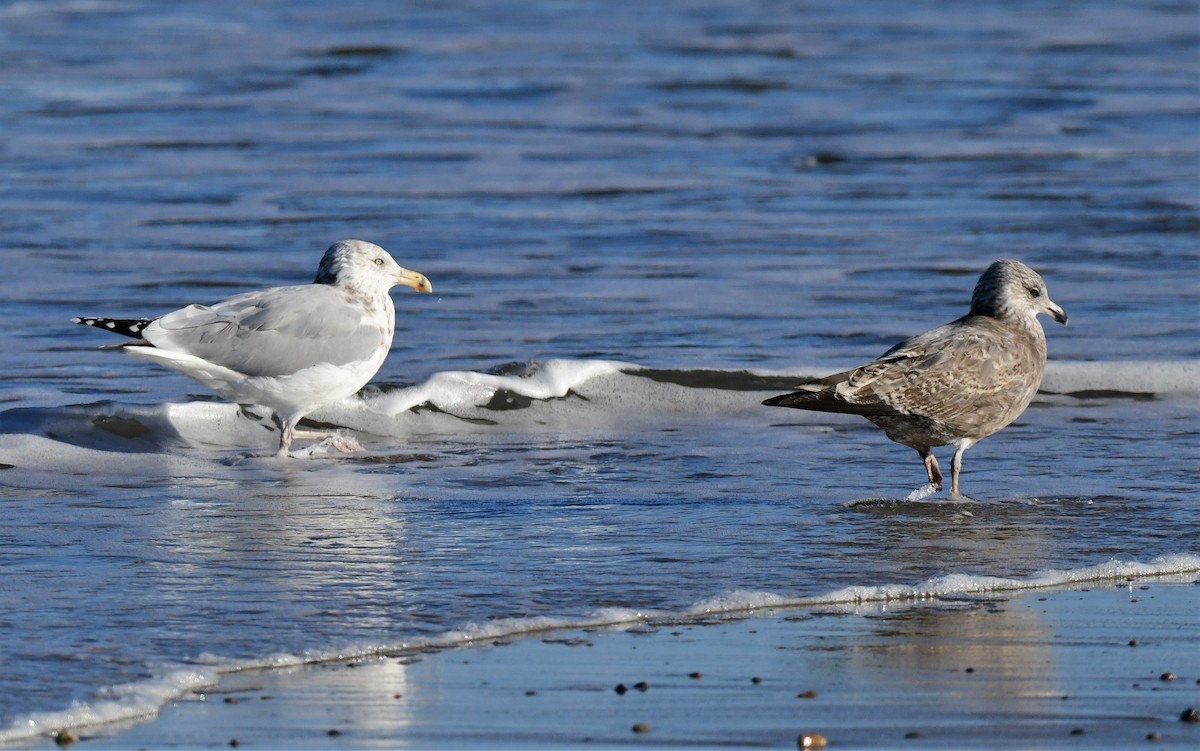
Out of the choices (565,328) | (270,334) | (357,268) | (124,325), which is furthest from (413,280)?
(565,328)

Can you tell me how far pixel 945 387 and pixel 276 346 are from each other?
290 centimetres

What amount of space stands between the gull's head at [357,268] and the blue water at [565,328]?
0.68 meters

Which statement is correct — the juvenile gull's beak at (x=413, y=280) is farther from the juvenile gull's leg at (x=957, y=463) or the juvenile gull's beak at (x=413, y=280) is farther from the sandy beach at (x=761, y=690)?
the sandy beach at (x=761, y=690)

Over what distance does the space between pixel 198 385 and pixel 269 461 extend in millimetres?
1582

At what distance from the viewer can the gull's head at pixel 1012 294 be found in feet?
25.7

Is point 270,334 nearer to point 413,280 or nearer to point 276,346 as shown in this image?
point 276,346

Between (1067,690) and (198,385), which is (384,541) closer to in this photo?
(1067,690)

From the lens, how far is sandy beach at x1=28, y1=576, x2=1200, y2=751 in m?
4.48

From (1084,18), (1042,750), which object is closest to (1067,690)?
(1042,750)

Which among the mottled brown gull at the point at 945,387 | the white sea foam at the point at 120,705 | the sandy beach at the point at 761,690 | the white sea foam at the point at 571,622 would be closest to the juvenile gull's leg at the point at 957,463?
the mottled brown gull at the point at 945,387

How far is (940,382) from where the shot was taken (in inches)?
287

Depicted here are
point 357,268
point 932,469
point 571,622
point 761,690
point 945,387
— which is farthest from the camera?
point 357,268

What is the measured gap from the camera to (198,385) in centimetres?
970

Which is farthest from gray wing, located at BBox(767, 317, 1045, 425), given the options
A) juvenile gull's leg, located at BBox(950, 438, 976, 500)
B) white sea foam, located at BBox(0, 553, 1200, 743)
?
white sea foam, located at BBox(0, 553, 1200, 743)
